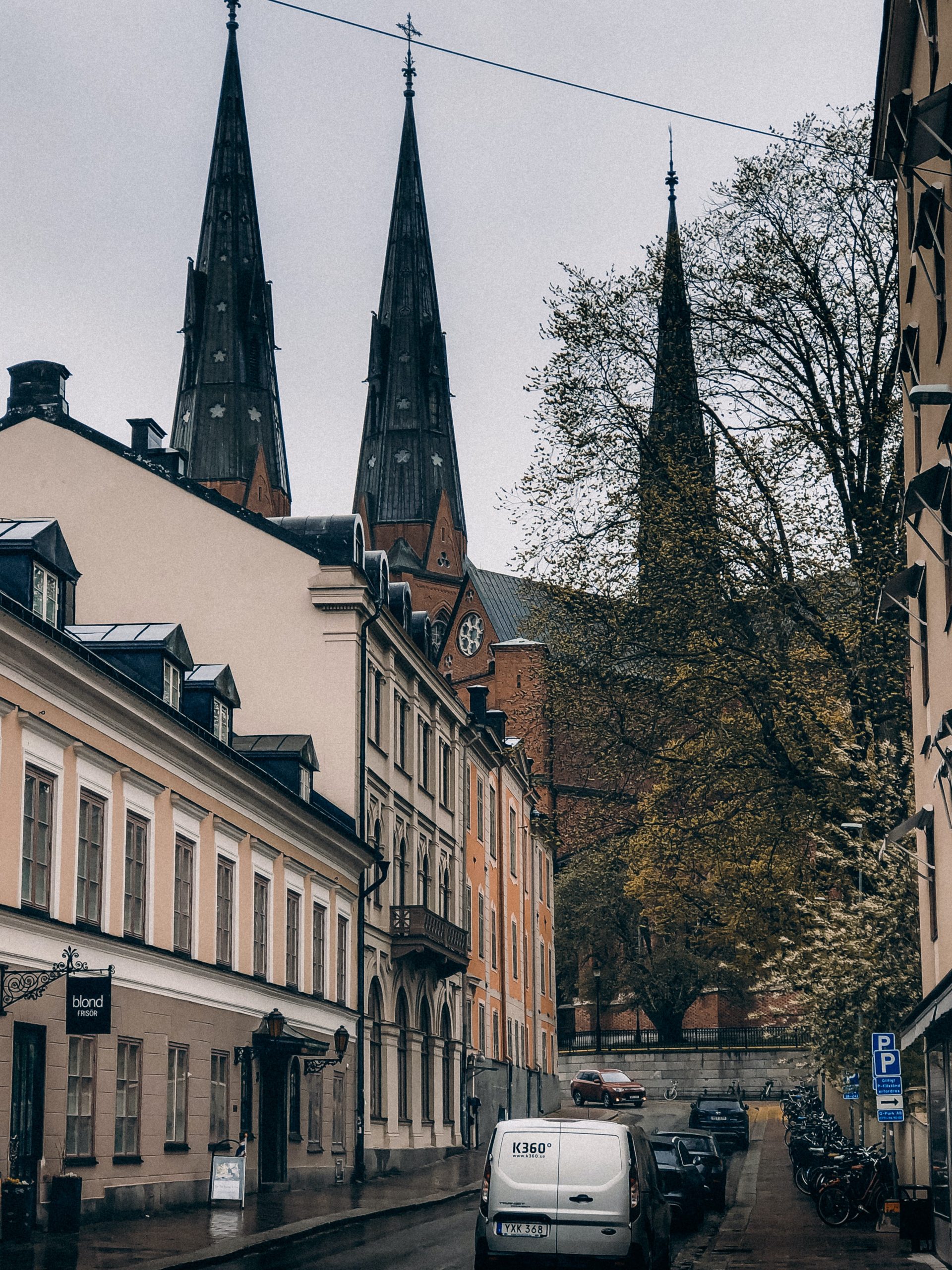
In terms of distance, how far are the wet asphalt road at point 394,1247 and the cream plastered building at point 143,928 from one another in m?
3.34

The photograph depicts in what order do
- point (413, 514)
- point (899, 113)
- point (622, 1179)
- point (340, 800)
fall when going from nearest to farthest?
point (622, 1179) < point (899, 113) < point (340, 800) < point (413, 514)

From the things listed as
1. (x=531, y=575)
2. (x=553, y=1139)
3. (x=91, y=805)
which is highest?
(x=531, y=575)

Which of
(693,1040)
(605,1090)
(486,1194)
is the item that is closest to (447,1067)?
(605,1090)

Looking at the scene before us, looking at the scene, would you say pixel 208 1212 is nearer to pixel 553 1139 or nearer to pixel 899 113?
pixel 553 1139

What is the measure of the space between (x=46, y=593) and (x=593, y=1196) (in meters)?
13.2

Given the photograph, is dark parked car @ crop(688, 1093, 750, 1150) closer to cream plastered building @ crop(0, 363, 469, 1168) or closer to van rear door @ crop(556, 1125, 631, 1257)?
cream plastered building @ crop(0, 363, 469, 1168)

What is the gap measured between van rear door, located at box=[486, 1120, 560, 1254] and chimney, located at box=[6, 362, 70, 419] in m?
25.1

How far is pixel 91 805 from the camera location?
24766mm

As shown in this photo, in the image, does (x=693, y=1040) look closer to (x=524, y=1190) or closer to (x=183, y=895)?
(x=183, y=895)

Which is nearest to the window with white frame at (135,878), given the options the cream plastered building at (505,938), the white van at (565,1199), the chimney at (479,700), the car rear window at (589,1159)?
the white van at (565,1199)

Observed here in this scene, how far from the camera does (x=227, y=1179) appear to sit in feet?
89.8

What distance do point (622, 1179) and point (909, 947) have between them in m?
15.1

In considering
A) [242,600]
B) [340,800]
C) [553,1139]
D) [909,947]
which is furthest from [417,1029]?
[553,1139]

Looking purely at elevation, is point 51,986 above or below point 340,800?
below
